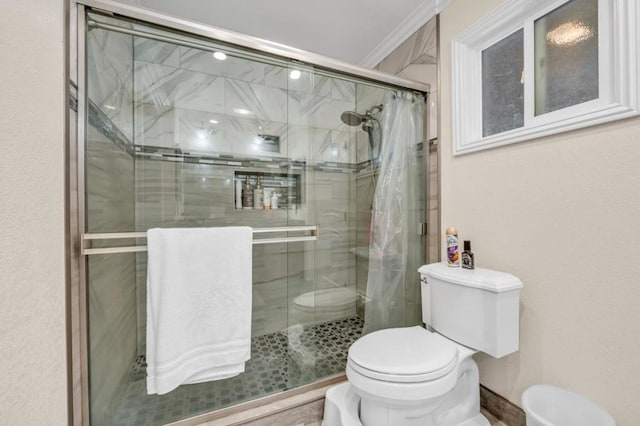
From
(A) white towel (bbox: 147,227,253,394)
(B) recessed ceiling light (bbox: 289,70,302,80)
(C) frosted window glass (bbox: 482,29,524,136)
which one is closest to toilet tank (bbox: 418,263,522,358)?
(C) frosted window glass (bbox: 482,29,524,136)

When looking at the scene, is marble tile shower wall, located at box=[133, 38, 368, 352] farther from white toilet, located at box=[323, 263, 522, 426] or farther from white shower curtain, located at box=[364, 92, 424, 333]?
white toilet, located at box=[323, 263, 522, 426]

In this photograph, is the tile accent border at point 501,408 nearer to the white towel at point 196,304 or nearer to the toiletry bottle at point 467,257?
the toiletry bottle at point 467,257

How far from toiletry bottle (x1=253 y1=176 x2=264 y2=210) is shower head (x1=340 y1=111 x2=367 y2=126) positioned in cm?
72

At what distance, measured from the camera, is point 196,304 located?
118 cm

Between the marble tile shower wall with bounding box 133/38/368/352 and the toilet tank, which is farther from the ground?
the marble tile shower wall with bounding box 133/38/368/352

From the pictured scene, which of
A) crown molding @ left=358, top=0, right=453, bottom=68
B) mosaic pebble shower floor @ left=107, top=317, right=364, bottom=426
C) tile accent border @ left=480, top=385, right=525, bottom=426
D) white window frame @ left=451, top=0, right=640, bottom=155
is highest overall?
crown molding @ left=358, top=0, right=453, bottom=68

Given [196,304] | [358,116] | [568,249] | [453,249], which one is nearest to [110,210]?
[196,304]

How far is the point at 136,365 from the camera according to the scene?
1.28 m

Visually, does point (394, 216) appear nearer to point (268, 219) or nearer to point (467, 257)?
point (467, 257)

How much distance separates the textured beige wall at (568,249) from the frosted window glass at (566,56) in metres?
0.21

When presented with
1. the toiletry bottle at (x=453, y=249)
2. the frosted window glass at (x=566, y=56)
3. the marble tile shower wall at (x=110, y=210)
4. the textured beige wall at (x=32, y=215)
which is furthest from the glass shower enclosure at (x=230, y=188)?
the frosted window glass at (x=566, y=56)

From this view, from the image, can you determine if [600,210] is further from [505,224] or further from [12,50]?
[12,50]

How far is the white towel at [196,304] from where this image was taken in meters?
1.12

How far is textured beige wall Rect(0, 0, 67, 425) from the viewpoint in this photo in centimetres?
61
